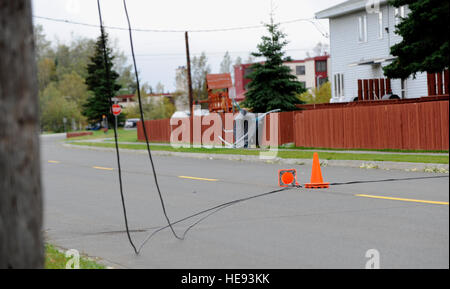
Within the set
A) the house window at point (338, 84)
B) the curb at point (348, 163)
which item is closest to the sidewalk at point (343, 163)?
the curb at point (348, 163)

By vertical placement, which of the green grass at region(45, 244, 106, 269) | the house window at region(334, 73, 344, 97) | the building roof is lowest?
the green grass at region(45, 244, 106, 269)

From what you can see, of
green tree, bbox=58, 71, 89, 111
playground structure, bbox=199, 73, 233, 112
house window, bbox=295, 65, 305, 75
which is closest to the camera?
playground structure, bbox=199, 73, 233, 112

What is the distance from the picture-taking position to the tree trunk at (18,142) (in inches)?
123

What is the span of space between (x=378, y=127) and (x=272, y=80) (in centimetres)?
960

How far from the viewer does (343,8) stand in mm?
34625

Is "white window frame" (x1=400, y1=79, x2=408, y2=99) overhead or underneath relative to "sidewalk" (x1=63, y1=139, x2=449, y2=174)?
overhead

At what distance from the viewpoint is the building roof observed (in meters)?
33.5

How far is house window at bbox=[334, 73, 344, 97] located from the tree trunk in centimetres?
3440

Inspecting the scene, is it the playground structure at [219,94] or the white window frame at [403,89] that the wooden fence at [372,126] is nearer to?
the white window frame at [403,89]

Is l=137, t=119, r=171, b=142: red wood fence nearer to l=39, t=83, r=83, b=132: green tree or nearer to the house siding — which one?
the house siding

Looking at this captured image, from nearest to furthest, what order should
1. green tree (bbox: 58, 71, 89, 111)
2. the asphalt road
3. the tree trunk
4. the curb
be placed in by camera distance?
1. the tree trunk
2. the asphalt road
3. the curb
4. green tree (bbox: 58, 71, 89, 111)

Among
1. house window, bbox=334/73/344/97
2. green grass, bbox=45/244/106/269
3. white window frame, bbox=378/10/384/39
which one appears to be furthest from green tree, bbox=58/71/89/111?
green grass, bbox=45/244/106/269

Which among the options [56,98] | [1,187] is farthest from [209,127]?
[56,98]

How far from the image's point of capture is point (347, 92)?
36.2 metres
